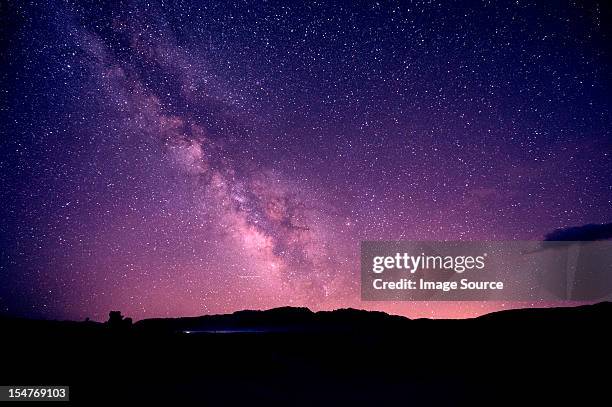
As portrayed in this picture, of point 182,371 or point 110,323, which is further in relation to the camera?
point 110,323

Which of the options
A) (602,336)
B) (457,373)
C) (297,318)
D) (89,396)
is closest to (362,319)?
(297,318)

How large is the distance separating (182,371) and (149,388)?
162cm

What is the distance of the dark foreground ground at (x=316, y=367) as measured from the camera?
711 cm

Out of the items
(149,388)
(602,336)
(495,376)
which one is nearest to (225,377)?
(149,388)

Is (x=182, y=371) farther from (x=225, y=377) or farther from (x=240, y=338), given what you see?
(x=240, y=338)

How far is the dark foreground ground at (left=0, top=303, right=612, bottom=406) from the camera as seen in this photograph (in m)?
7.11

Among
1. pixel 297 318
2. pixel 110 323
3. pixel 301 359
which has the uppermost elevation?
pixel 110 323

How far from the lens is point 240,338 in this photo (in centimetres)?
1227

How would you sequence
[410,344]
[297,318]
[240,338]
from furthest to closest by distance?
[297,318], [240,338], [410,344]

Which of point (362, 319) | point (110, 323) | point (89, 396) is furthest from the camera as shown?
point (362, 319)

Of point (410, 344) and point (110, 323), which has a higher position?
point (110, 323)

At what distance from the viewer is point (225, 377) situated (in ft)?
28.5

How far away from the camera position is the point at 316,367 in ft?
31.5

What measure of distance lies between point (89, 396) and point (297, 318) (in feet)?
223
